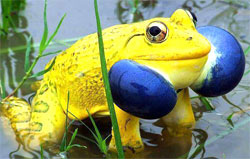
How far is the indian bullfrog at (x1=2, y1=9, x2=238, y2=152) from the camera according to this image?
2.13 meters

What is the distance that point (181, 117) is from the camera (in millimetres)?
2588

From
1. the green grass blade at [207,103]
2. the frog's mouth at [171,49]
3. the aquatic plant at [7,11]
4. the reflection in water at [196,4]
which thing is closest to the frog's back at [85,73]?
the frog's mouth at [171,49]

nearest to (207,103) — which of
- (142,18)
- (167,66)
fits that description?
(167,66)

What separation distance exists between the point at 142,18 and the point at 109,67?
1854 mm

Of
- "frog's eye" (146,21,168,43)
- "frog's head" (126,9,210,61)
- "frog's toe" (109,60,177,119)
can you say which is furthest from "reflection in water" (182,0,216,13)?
"frog's toe" (109,60,177,119)

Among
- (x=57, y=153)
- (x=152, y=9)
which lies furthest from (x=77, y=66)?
(x=152, y=9)

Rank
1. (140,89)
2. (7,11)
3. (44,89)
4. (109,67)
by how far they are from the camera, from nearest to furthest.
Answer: (140,89), (109,67), (44,89), (7,11)

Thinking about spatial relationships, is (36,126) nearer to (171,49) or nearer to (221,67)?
(171,49)

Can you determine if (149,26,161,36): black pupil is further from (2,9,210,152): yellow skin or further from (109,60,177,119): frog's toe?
(109,60,177,119): frog's toe

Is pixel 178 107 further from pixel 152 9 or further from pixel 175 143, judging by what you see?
pixel 152 9

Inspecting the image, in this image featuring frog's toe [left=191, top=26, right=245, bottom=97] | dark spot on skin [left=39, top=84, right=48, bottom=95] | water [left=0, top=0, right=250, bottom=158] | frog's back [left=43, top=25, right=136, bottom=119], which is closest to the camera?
frog's toe [left=191, top=26, right=245, bottom=97]

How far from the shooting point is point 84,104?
2.52m

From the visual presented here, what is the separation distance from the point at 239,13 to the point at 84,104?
6.97 feet

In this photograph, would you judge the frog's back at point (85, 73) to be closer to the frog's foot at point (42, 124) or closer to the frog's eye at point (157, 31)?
the frog's foot at point (42, 124)
